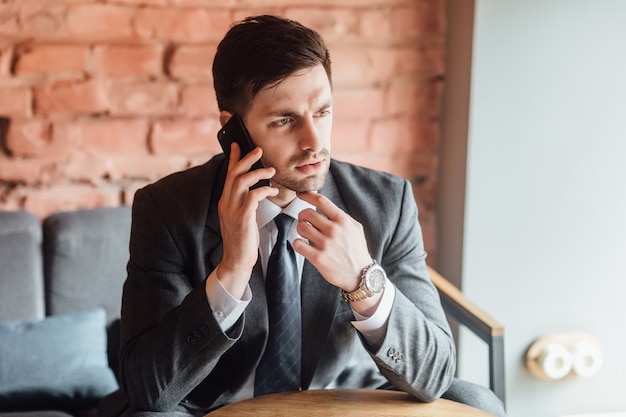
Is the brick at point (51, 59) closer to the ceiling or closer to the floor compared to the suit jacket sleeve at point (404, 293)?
closer to the ceiling

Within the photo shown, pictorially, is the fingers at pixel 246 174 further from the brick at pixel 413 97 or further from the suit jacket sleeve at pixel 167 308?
the brick at pixel 413 97

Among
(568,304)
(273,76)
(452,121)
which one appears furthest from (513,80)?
(273,76)

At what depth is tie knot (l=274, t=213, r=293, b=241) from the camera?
158cm

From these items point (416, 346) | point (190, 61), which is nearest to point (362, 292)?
point (416, 346)

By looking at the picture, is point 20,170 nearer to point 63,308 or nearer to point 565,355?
point 63,308

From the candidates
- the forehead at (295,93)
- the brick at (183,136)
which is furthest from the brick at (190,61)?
the forehead at (295,93)

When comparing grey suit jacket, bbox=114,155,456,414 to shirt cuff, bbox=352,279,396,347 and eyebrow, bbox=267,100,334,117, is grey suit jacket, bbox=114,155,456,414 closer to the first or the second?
shirt cuff, bbox=352,279,396,347

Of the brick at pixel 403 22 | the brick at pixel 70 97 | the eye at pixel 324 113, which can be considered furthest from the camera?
the brick at pixel 403 22

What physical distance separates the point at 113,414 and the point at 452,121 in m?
1.29

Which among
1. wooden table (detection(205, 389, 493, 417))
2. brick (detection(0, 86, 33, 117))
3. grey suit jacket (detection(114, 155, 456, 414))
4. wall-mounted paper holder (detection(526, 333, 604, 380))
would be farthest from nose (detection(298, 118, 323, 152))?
wall-mounted paper holder (detection(526, 333, 604, 380))

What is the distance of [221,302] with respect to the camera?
55.9 inches

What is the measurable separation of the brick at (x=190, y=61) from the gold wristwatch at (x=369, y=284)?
3.34 ft

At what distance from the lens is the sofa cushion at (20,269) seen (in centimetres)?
205

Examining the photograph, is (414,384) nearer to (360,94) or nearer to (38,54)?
(360,94)
